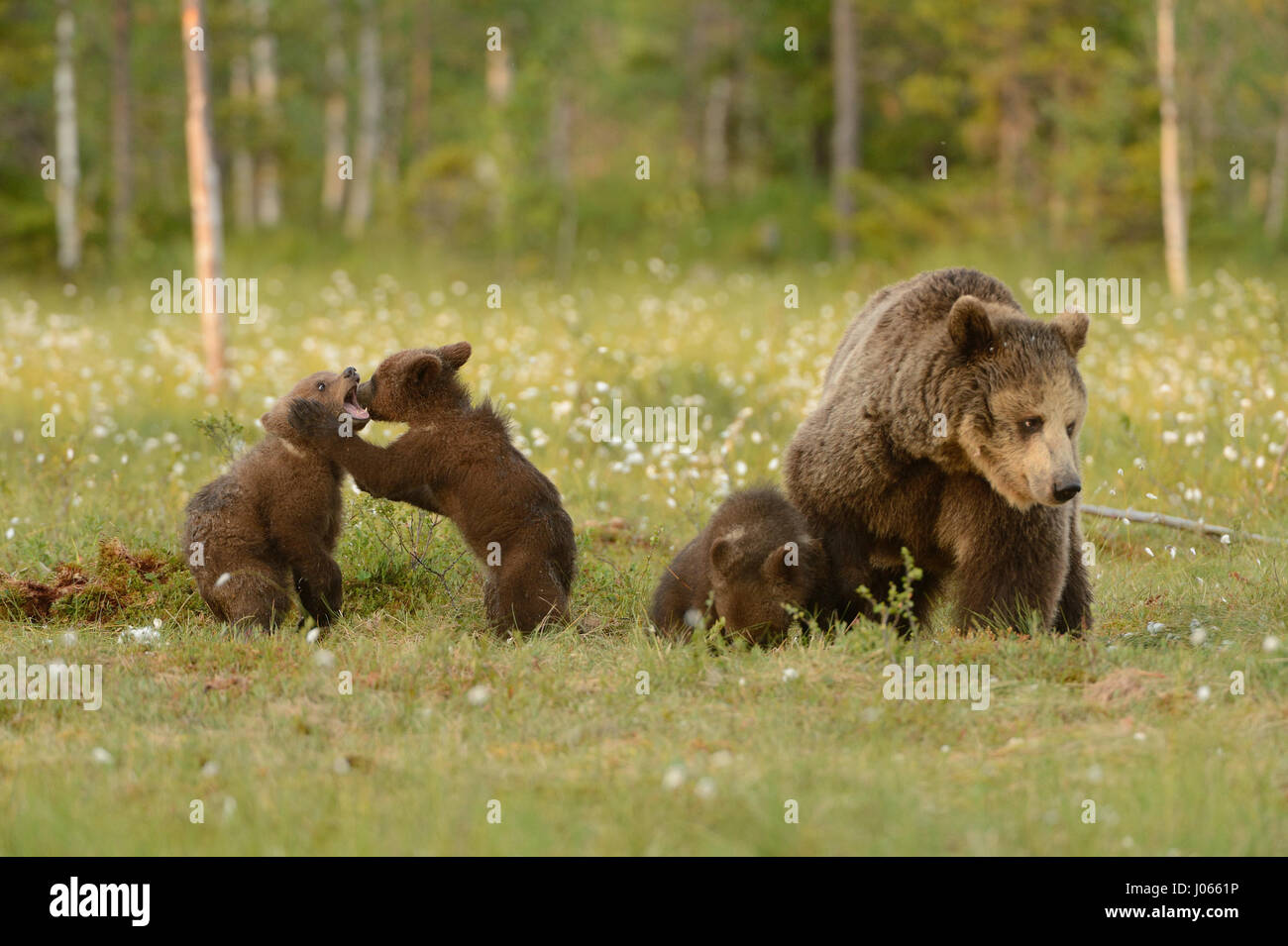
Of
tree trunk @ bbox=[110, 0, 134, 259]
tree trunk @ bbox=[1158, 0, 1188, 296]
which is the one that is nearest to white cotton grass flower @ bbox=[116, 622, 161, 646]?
tree trunk @ bbox=[1158, 0, 1188, 296]

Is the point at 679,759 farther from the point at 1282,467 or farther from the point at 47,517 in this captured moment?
the point at 1282,467

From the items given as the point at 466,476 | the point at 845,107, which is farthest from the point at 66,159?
the point at 466,476

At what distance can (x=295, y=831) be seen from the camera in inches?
167

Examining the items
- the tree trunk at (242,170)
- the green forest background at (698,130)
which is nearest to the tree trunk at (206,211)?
the green forest background at (698,130)

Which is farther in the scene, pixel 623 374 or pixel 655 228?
pixel 655 228

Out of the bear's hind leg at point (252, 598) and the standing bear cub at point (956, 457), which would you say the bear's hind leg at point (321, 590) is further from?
the standing bear cub at point (956, 457)

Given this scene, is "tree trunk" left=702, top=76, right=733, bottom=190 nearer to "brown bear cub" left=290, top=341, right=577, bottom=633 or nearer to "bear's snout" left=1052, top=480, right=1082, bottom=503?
"brown bear cub" left=290, top=341, right=577, bottom=633

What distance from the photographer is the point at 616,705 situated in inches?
216

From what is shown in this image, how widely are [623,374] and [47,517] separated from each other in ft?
16.9

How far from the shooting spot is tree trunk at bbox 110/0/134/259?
23.5 metres

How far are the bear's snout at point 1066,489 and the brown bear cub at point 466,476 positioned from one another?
2.31 metres

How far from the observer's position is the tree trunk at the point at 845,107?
2381cm
